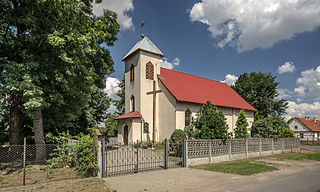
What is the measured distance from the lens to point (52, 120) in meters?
13.0

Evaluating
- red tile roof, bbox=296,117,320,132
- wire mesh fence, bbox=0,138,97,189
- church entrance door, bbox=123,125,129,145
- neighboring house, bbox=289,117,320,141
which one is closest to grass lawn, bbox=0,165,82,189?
wire mesh fence, bbox=0,138,97,189

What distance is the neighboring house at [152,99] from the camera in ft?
66.3

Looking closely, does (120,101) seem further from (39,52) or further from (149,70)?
(39,52)

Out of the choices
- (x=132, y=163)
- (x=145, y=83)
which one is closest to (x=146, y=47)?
(x=145, y=83)

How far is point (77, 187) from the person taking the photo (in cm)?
687

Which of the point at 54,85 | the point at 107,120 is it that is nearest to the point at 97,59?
the point at 54,85

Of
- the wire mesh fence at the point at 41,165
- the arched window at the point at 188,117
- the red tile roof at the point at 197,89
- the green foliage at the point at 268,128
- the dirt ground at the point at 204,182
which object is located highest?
the red tile roof at the point at 197,89

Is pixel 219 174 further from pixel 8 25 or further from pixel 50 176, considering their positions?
pixel 8 25

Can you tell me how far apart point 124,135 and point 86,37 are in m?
13.0

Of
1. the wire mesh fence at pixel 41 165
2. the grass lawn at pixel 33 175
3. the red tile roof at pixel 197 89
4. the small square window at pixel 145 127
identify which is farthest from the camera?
the red tile roof at pixel 197 89

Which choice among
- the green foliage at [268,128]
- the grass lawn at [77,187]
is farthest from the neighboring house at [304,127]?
the grass lawn at [77,187]

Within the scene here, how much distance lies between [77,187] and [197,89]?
65.1 ft

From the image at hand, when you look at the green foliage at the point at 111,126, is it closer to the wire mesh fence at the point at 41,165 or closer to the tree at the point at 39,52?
the tree at the point at 39,52

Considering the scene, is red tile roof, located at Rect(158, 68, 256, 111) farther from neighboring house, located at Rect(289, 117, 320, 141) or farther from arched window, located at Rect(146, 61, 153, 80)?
neighboring house, located at Rect(289, 117, 320, 141)
